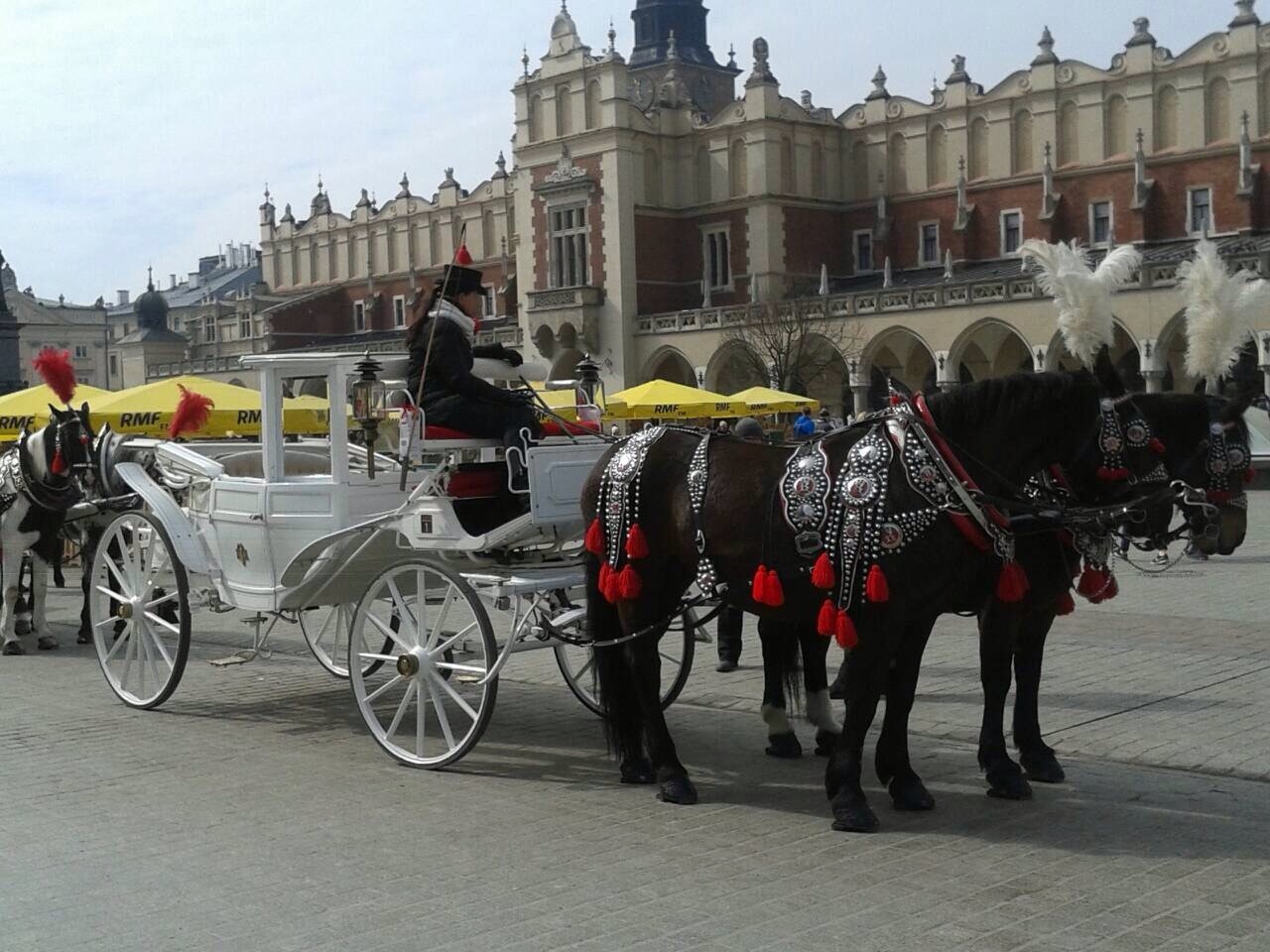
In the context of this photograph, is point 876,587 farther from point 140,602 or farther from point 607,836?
point 140,602

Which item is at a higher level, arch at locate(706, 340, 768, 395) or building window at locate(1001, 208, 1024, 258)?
building window at locate(1001, 208, 1024, 258)

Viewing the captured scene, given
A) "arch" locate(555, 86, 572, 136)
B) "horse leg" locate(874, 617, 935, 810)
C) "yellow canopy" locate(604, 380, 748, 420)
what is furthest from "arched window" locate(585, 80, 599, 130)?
"horse leg" locate(874, 617, 935, 810)

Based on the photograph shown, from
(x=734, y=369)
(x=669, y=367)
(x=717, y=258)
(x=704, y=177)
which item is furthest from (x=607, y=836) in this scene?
(x=704, y=177)

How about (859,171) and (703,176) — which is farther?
(859,171)

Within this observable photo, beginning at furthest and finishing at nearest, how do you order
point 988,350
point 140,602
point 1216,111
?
point 1216,111 < point 988,350 < point 140,602

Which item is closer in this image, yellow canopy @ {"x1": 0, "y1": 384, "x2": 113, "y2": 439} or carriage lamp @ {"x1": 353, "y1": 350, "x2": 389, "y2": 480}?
carriage lamp @ {"x1": 353, "y1": 350, "x2": 389, "y2": 480}

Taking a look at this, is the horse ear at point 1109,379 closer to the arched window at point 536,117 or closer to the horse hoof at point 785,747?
the horse hoof at point 785,747

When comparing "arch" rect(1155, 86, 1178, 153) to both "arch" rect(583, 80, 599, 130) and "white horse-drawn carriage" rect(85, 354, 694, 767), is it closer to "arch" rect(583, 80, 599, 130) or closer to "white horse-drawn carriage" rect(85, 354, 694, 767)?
"arch" rect(583, 80, 599, 130)

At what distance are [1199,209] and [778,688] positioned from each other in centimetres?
3952

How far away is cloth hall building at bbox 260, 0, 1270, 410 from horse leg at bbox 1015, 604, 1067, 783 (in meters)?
33.1

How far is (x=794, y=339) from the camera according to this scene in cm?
4250

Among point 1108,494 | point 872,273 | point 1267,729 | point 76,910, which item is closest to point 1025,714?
point 1108,494

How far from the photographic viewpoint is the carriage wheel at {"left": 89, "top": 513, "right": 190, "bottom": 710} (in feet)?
26.6

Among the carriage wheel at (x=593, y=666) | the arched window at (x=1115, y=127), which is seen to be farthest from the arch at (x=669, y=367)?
the carriage wheel at (x=593, y=666)
